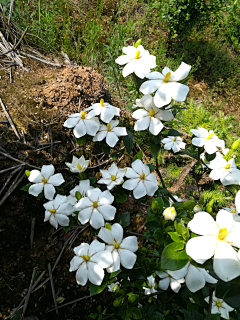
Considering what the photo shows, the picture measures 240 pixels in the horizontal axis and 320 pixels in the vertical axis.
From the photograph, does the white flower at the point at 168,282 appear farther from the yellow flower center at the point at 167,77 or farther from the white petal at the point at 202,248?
the yellow flower center at the point at 167,77

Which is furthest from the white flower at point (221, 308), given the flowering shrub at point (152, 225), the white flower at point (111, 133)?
the white flower at point (111, 133)

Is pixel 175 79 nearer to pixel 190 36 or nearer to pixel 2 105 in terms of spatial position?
pixel 2 105

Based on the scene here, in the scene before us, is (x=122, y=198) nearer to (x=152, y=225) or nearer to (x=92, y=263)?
(x=152, y=225)

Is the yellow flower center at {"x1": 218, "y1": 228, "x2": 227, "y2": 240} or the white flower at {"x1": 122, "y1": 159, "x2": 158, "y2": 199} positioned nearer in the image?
the yellow flower center at {"x1": 218, "y1": 228, "x2": 227, "y2": 240}

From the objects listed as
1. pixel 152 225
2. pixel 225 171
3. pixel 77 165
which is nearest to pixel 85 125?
pixel 77 165

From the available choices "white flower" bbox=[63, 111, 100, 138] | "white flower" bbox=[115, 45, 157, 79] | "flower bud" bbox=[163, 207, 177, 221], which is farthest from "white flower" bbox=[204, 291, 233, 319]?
"white flower" bbox=[115, 45, 157, 79]

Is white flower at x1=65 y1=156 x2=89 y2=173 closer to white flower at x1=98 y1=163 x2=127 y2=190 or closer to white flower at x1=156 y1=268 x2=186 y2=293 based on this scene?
white flower at x1=98 y1=163 x2=127 y2=190

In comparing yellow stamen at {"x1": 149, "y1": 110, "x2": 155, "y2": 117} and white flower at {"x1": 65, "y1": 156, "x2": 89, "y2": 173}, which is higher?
yellow stamen at {"x1": 149, "y1": 110, "x2": 155, "y2": 117}
